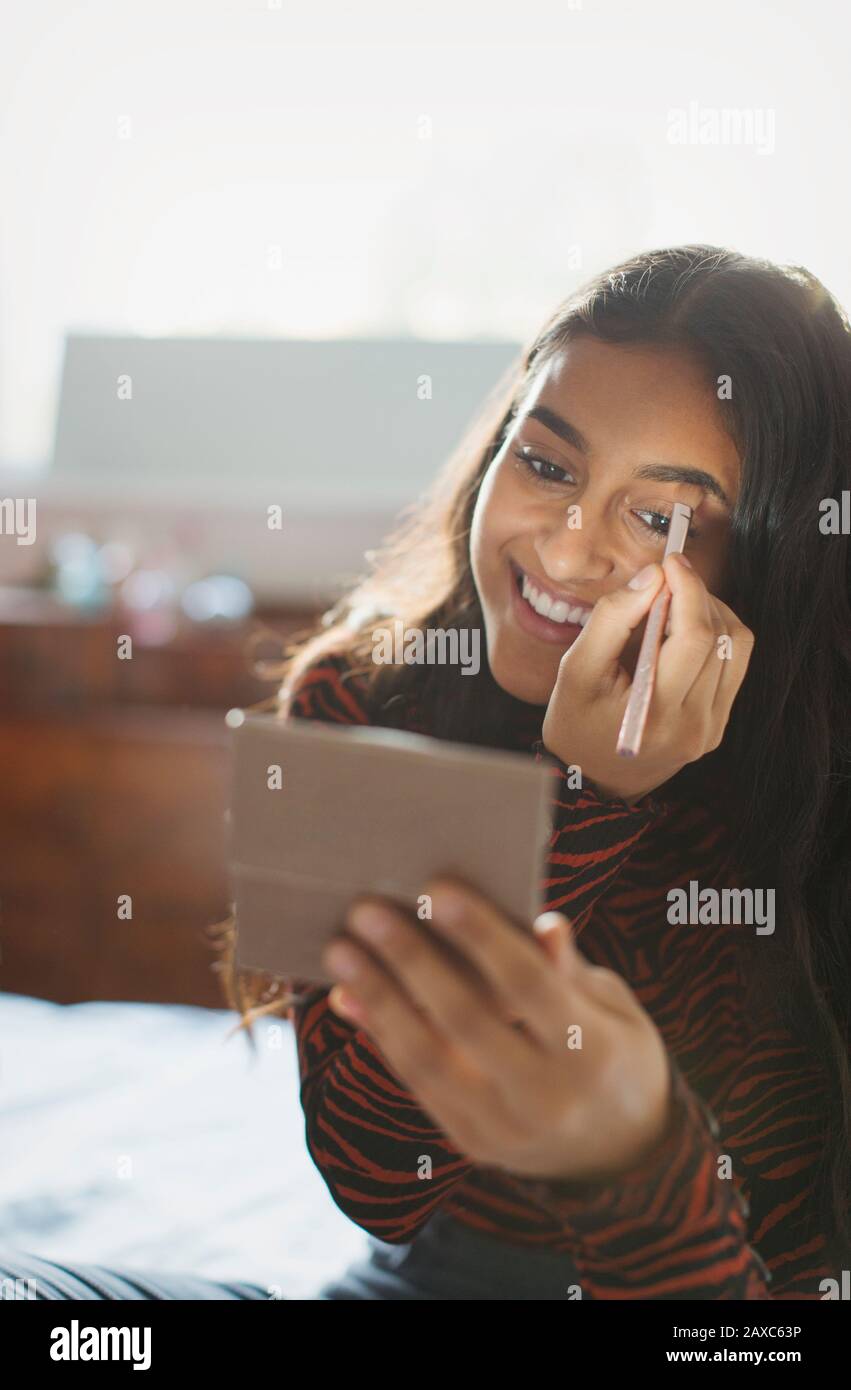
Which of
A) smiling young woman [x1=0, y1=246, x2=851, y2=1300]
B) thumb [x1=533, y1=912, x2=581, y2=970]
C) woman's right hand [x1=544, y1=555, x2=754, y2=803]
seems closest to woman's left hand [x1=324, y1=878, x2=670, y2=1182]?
thumb [x1=533, y1=912, x2=581, y2=970]

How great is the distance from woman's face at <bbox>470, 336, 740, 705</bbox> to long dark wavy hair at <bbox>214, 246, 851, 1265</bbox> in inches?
0.6

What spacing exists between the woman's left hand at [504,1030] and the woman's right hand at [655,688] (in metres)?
0.21

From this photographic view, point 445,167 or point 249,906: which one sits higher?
point 445,167

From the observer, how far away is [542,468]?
708mm

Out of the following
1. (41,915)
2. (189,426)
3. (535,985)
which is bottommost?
(41,915)

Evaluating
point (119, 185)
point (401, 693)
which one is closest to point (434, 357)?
point (119, 185)

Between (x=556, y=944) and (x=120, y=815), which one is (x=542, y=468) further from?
(x=120, y=815)

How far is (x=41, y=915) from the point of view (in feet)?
5.64

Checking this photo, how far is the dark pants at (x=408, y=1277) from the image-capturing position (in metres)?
0.66

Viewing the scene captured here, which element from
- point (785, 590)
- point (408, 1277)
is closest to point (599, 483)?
point (785, 590)

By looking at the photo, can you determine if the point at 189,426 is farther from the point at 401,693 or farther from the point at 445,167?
the point at 401,693

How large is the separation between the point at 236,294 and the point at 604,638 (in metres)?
1.18

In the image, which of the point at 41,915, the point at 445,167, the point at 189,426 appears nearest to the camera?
the point at 445,167

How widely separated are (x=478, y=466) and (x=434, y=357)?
92 centimetres
